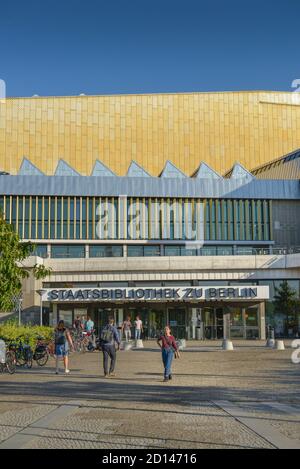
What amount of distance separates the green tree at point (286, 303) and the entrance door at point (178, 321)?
8.40 metres

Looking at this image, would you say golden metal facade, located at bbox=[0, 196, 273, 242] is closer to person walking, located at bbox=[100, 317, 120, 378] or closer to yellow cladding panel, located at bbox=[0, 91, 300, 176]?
yellow cladding panel, located at bbox=[0, 91, 300, 176]

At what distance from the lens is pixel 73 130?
2968 inches

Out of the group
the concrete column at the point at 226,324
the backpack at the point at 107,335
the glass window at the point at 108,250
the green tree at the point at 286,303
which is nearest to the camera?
the backpack at the point at 107,335

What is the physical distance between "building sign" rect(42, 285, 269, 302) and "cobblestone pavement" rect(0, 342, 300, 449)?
22.2m

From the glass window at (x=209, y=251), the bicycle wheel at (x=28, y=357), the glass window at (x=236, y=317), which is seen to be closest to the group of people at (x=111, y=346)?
the bicycle wheel at (x=28, y=357)

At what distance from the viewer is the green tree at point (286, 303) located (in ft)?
159

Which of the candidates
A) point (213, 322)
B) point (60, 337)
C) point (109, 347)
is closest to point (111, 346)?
point (109, 347)

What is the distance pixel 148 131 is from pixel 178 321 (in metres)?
36.7

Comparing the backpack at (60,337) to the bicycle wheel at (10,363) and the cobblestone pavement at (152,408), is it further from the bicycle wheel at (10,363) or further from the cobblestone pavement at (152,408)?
the bicycle wheel at (10,363)

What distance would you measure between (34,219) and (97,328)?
21788 mm

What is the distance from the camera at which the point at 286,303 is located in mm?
48438

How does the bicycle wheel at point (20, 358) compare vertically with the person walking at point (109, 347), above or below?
below

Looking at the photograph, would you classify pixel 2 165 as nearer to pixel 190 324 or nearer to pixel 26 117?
pixel 26 117
